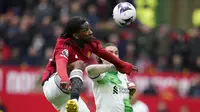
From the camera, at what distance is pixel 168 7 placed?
28547mm

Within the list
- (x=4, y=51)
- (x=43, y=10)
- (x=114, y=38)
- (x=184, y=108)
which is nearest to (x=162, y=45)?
(x=114, y=38)

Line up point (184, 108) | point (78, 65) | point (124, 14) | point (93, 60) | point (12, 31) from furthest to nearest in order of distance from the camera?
point (12, 31)
point (93, 60)
point (184, 108)
point (124, 14)
point (78, 65)

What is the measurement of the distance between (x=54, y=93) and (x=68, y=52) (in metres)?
0.63

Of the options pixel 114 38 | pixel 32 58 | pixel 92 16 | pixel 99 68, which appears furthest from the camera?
pixel 92 16

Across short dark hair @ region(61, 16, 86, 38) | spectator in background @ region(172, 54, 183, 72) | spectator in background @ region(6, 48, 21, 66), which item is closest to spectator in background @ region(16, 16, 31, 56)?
spectator in background @ region(6, 48, 21, 66)

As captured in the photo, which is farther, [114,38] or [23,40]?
[114,38]

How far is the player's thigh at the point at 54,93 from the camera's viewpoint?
13.1 meters

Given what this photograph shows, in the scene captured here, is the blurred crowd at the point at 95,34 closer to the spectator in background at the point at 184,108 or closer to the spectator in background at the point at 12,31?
the spectator in background at the point at 12,31

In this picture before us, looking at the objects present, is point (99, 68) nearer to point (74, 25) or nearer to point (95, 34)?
point (74, 25)

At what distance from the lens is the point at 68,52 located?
13.1 m

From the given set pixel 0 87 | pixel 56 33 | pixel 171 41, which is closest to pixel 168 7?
pixel 171 41

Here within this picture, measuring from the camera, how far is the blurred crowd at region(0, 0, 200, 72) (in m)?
22.9

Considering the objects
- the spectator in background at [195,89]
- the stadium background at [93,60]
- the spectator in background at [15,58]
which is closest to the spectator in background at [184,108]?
the stadium background at [93,60]

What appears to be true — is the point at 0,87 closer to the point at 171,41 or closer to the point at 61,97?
the point at 171,41
